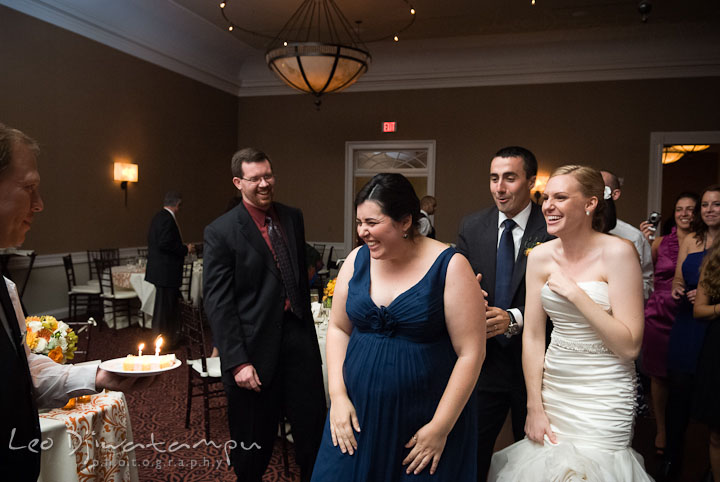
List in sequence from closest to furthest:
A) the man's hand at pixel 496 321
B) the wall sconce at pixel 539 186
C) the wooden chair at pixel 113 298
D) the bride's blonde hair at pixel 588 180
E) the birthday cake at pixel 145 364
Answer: the birthday cake at pixel 145 364 < the bride's blonde hair at pixel 588 180 < the man's hand at pixel 496 321 < the wooden chair at pixel 113 298 < the wall sconce at pixel 539 186

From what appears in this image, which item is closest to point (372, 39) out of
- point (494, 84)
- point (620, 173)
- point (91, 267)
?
point (494, 84)

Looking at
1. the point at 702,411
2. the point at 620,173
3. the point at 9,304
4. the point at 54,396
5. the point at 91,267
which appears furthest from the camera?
the point at 620,173


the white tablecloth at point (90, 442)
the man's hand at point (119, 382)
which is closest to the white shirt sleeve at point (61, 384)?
the man's hand at point (119, 382)

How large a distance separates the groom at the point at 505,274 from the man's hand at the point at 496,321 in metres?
0.05

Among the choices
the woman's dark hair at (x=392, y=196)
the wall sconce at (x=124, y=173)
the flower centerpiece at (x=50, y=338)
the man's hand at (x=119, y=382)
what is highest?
the wall sconce at (x=124, y=173)

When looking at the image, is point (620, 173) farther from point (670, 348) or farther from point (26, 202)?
point (26, 202)

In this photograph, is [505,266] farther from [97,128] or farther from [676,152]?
[676,152]

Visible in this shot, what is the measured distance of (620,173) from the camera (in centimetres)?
932

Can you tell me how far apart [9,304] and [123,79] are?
7994 millimetres

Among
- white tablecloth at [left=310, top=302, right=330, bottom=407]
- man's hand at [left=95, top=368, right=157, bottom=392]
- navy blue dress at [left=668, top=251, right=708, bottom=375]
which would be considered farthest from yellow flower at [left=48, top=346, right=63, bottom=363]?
navy blue dress at [left=668, top=251, right=708, bottom=375]

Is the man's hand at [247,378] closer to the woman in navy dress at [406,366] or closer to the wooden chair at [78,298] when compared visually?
the woman in navy dress at [406,366]

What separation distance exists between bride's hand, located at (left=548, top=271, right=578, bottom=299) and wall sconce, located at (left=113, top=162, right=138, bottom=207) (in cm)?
767

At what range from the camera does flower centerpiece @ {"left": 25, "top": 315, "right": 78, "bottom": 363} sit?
2.29 metres

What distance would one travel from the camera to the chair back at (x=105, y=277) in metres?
7.08
